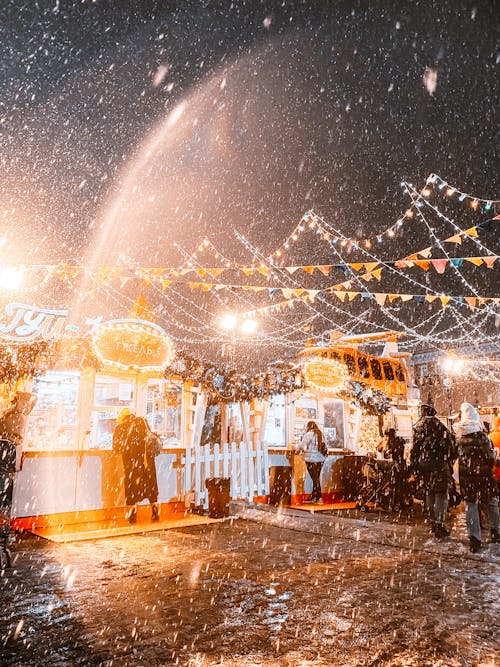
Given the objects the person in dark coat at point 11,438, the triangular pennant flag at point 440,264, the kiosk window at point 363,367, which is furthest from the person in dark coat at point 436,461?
the kiosk window at point 363,367

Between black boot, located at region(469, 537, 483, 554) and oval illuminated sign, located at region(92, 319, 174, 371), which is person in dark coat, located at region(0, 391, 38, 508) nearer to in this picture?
oval illuminated sign, located at region(92, 319, 174, 371)

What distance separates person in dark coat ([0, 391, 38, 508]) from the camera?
15.9 ft

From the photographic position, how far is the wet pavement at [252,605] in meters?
2.66

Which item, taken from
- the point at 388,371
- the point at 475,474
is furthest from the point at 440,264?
the point at 388,371

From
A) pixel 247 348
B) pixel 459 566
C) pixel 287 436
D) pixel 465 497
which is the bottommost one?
pixel 459 566

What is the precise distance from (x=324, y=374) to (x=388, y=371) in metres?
17.2

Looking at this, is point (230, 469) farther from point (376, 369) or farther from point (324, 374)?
point (376, 369)

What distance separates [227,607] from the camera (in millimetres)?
3426

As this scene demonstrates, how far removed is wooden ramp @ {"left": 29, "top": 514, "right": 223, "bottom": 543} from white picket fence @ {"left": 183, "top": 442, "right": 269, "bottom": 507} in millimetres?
735

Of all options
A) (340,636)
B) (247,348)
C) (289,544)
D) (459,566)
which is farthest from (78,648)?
(247,348)

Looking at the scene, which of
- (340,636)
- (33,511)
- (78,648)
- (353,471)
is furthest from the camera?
(353,471)

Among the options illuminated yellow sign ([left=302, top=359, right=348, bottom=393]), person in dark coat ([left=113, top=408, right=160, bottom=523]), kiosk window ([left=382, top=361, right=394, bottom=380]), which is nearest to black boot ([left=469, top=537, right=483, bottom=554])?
person in dark coat ([left=113, top=408, right=160, bottom=523])

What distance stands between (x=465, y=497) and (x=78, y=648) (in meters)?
4.97

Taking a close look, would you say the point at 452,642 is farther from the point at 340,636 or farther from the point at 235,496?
the point at 235,496
